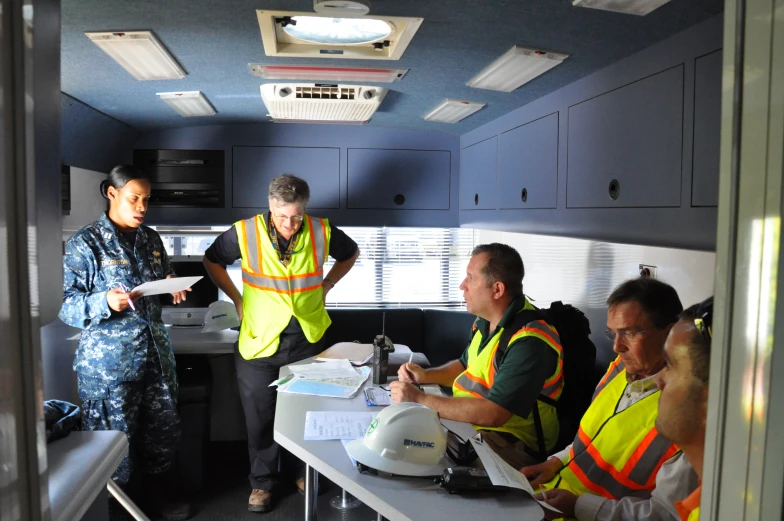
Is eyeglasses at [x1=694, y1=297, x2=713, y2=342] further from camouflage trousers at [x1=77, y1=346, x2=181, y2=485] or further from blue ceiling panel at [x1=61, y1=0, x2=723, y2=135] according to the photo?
camouflage trousers at [x1=77, y1=346, x2=181, y2=485]

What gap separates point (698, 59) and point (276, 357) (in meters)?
2.35

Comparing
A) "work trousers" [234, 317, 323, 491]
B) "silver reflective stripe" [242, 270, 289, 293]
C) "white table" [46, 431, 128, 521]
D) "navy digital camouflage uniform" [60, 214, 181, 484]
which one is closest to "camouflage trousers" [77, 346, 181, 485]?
"navy digital camouflage uniform" [60, 214, 181, 484]

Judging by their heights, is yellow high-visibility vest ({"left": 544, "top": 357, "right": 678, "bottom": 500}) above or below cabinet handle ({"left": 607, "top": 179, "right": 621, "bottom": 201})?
below

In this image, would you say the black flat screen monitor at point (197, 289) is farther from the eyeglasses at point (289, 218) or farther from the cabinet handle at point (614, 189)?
the cabinet handle at point (614, 189)

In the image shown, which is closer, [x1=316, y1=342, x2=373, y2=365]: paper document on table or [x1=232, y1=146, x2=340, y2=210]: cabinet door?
[x1=316, y1=342, x2=373, y2=365]: paper document on table

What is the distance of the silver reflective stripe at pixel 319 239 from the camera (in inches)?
133

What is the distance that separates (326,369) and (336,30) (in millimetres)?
1498

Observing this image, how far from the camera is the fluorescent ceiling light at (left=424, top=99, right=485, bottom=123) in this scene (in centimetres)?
348

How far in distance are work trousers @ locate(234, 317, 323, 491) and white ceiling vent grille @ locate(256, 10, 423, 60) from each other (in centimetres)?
140

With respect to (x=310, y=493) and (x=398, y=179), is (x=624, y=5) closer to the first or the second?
(x=310, y=493)

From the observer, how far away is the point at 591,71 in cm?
264

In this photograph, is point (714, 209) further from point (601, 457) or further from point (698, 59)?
point (601, 457)

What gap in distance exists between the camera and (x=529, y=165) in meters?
3.33

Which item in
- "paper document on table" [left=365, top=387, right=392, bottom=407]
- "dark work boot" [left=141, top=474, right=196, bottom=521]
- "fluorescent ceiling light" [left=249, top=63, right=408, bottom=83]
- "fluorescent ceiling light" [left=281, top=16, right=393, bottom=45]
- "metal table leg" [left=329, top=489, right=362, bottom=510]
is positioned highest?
"fluorescent ceiling light" [left=281, top=16, right=393, bottom=45]
